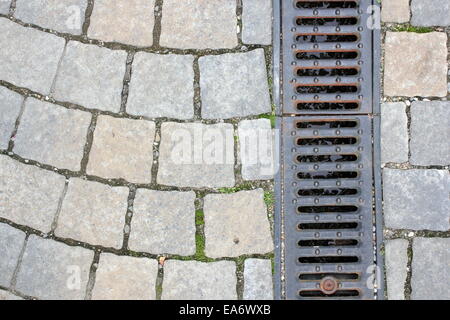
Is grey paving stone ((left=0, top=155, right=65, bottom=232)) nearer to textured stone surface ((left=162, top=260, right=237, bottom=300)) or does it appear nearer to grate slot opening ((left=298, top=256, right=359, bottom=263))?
textured stone surface ((left=162, top=260, right=237, bottom=300))

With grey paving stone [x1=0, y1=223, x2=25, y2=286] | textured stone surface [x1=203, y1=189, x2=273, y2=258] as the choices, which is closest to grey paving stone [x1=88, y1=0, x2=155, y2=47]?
textured stone surface [x1=203, y1=189, x2=273, y2=258]

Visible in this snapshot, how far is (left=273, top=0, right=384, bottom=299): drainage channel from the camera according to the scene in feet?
11.5

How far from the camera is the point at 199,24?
Result: 358 cm

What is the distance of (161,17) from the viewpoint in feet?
11.8

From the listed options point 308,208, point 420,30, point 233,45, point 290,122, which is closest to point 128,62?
point 233,45

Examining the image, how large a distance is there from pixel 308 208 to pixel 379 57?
95cm

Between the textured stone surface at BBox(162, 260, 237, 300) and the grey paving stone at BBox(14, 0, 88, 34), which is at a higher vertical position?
the grey paving stone at BBox(14, 0, 88, 34)

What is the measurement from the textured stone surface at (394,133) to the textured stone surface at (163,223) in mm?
1137

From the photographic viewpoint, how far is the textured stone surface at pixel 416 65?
354 cm

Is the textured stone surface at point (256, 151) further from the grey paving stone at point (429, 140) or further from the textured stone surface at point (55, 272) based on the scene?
the textured stone surface at point (55, 272)

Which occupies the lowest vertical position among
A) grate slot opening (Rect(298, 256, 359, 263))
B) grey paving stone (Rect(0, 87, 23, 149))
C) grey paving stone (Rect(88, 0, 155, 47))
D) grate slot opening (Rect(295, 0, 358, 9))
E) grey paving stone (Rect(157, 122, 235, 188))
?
grate slot opening (Rect(298, 256, 359, 263))

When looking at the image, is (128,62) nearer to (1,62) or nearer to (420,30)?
(1,62)

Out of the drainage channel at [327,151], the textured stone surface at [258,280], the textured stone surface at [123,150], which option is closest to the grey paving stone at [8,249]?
the textured stone surface at [123,150]

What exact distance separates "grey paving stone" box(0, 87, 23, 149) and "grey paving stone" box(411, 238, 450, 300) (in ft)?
7.85
